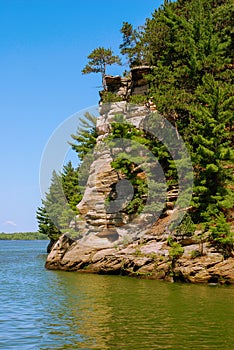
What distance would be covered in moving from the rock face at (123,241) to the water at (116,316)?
1457mm

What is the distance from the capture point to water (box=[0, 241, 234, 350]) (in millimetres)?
11703

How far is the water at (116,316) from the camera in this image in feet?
38.4

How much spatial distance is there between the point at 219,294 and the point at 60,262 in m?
16.9

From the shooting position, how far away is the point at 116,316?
49.8ft

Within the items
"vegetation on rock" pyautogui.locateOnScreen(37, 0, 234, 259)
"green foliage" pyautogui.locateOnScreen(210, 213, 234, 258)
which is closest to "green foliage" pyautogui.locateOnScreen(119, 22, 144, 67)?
"vegetation on rock" pyautogui.locateOnScreen(37, 0, 234, 259)

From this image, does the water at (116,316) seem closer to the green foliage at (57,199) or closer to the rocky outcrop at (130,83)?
the rocky outcrop at (130,83)

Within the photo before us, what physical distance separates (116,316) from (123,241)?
47.4 feet

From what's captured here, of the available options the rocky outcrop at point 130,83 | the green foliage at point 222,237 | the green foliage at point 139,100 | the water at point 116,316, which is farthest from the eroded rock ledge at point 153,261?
the rocky outcrop at point 130,83

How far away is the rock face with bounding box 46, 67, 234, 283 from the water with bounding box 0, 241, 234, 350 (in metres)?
1.46

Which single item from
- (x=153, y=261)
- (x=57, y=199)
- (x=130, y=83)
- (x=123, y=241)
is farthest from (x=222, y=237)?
(x=57, y=199)

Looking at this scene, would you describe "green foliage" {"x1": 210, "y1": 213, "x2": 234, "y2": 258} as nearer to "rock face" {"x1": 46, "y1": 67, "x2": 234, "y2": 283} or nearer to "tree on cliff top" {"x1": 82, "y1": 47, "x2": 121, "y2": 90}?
"rock face" {"x1": 46, "y1": 67, "x2": 234, "y2": 283}

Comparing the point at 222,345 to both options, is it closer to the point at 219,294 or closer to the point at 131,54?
the point at 219,294

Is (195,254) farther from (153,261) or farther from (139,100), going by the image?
(139,100)

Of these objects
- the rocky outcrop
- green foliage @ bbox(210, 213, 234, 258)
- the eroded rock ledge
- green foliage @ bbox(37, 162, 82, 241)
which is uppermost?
the rocky outcrop
